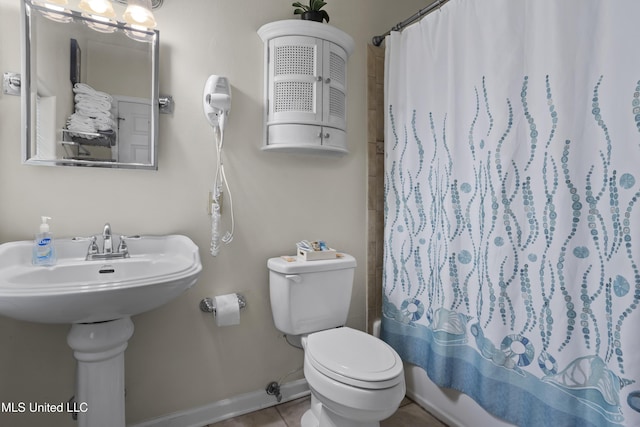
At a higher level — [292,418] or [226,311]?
[226,311]

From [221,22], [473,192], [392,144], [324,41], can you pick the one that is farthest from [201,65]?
[473,192]

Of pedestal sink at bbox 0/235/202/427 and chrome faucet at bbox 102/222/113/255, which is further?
chrome faucet at bbox 102/222/113/255

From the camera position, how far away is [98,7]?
1233mm

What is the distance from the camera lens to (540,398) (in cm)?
112

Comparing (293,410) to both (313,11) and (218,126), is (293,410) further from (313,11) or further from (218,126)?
(313,11)

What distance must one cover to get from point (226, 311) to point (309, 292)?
378mm

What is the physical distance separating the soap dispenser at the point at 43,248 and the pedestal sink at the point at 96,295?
3 centimetres

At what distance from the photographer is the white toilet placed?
1.11 meters

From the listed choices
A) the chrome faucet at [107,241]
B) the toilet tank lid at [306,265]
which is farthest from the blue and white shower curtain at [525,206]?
the chrome faucet at [107,241]

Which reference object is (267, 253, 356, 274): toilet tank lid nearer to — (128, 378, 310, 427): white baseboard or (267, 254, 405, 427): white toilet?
(267, 254, 405, 427): white toilet

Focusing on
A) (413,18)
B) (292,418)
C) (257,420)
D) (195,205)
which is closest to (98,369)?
(195,205)

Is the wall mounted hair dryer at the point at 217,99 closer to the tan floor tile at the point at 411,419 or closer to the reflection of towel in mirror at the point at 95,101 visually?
the reflection of towel in mirror at the point at 95,101

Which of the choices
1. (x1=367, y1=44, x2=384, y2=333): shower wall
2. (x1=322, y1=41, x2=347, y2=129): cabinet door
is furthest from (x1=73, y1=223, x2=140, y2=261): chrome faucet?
(x1=367, y1=44, x2=384, y2=333): shower wall

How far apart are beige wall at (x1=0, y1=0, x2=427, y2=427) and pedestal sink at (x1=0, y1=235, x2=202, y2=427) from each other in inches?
4.9
